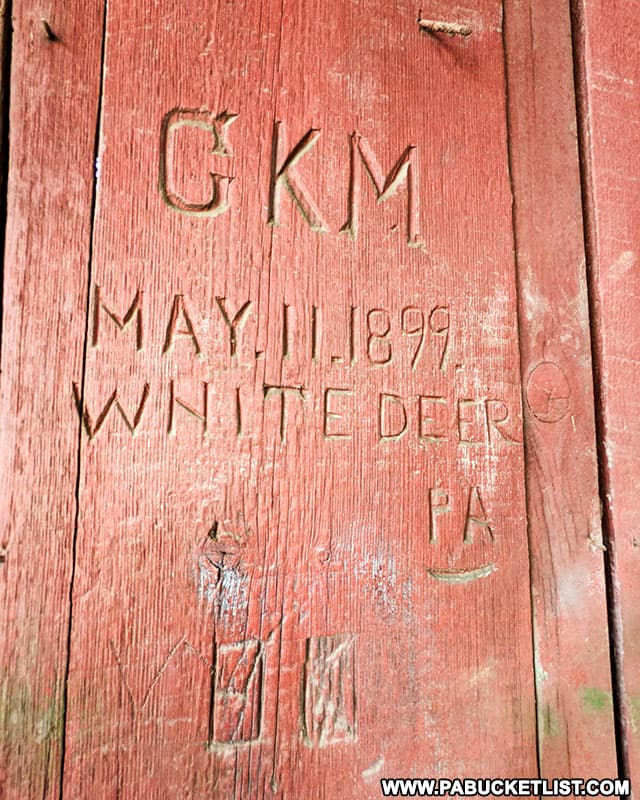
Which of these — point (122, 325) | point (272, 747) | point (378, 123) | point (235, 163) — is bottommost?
point (272, 747)

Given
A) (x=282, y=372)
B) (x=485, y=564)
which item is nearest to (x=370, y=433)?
(x=282, y=372)

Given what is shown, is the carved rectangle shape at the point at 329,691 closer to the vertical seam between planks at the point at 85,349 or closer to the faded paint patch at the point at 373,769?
the faded paint patch at the point at 373,769

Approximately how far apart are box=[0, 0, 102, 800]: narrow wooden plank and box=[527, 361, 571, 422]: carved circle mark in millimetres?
728

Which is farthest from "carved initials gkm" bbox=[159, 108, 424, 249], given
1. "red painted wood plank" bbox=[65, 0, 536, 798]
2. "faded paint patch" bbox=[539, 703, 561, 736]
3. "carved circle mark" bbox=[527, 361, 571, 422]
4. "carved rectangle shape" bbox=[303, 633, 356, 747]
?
"faded paint patch" bbox=[539, 703, 561, 736]

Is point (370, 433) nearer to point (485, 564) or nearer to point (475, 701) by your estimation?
point (485, 564)

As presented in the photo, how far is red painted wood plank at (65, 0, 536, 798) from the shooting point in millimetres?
1026

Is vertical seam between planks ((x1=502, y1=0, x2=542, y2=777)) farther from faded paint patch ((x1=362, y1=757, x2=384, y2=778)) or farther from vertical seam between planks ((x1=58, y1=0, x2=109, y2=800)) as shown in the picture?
vertical seam between planks ((x1=58, y1=0, x2=109, y2=800))

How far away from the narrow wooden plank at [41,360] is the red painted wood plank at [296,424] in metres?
0.03

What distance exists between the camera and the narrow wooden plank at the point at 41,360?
96 centimetres

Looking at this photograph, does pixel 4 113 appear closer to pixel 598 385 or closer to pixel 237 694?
pixel 237 694

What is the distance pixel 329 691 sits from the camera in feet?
3.52

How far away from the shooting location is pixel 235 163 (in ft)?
3.72

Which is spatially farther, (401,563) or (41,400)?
(401,563)

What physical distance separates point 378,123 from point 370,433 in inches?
20.5
